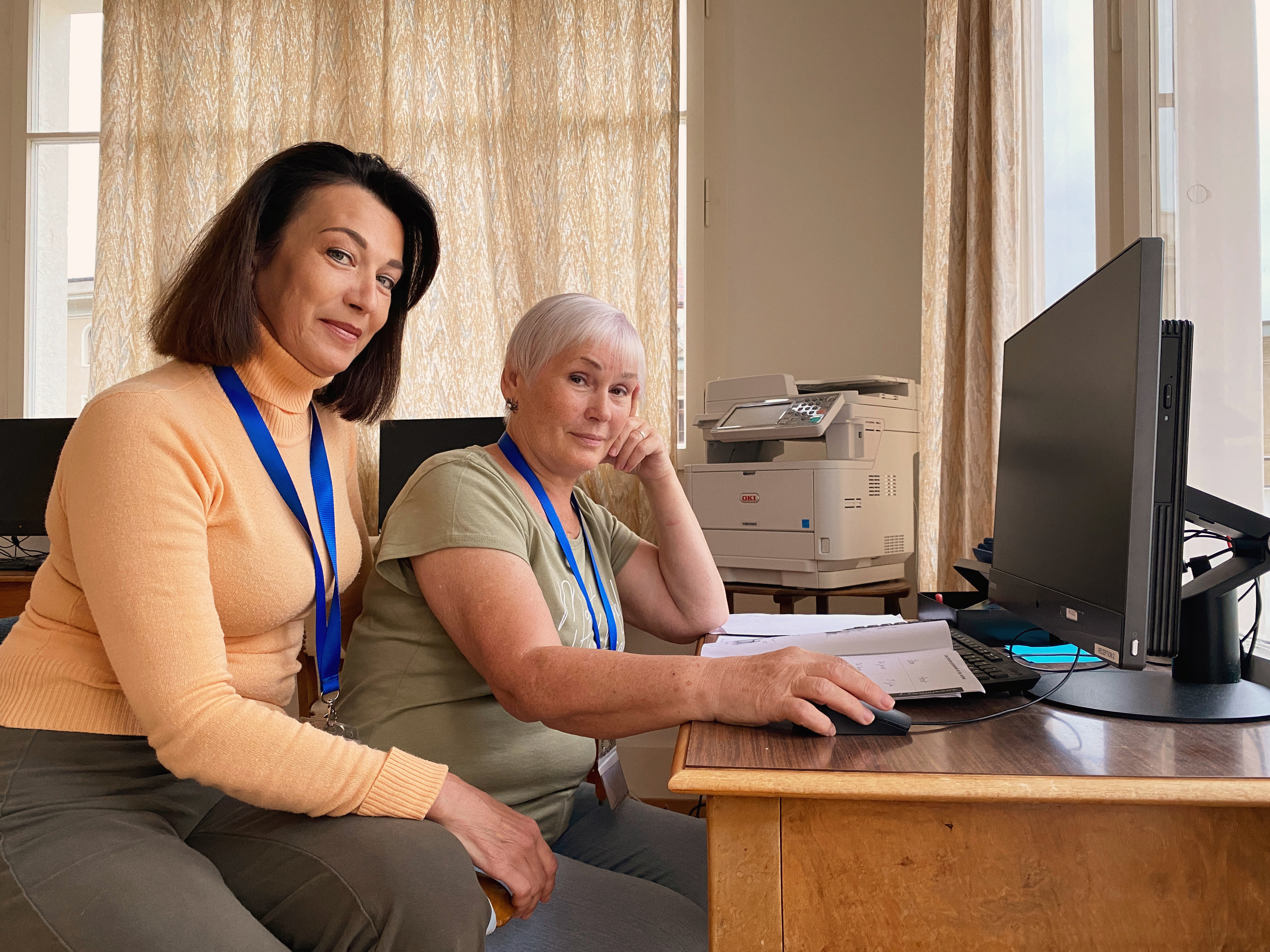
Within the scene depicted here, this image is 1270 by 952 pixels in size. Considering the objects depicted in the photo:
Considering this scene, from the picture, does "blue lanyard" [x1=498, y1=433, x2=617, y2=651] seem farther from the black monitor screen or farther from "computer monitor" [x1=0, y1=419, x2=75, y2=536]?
"computer monitor" [x1=0, y1=419, x2=75, y2=536]

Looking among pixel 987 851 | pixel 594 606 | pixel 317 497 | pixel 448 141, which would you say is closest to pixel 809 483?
pixel 594 606

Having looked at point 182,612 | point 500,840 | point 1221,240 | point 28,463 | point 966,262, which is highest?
point 966,262

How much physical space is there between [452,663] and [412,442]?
2220 mm

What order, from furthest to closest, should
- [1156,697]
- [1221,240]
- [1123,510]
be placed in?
[1221,240]
[1156,697]
[1123,510]

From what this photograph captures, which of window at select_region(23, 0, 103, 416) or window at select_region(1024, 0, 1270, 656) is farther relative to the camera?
window at select_region(23, 0, 103, 416)

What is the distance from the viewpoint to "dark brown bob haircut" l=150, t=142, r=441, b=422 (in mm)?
1071

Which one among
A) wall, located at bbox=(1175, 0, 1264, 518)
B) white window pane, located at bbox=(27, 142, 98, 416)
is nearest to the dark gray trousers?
wall, located at bbox=(1175, 0, 1264, 518)

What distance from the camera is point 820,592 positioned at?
2.59 m

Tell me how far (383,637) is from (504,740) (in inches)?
8.1

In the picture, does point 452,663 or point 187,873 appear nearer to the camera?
point 187,873

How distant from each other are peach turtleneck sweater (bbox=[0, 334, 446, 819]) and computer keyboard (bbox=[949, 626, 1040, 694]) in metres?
0.59

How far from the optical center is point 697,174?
11.8 feet

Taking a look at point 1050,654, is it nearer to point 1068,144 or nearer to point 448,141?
point 1068,144

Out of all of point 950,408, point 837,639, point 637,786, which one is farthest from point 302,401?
point 637,786
